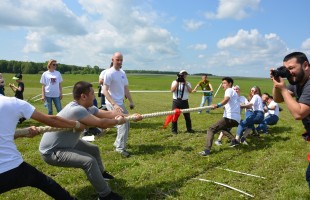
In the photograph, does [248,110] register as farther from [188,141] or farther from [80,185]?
[80,185]

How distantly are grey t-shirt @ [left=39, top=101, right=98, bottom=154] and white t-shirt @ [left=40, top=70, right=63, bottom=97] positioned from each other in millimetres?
6298

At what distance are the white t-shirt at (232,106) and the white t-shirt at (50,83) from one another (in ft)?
20.2

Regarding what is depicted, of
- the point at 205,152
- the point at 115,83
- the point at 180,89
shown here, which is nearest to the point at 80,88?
the point at 115,83

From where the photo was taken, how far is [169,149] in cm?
834

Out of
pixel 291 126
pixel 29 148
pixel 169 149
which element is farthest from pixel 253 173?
pixel 291 126

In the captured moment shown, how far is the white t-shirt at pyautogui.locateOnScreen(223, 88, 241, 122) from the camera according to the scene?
8281mm

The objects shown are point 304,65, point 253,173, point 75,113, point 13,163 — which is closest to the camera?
point 13,163

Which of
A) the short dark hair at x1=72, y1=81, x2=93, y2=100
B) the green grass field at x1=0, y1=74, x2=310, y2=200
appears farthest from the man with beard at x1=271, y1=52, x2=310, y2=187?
the short dark hair at x1=72, y1=81, x2=93, y2=100

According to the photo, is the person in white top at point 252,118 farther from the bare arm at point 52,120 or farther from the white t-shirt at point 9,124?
the white t-shirt at point 9,124

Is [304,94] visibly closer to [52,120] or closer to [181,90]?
[52,120]

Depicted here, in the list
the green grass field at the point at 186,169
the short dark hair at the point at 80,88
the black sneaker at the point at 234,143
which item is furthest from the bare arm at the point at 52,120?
the black sneaker at the point at 234,143

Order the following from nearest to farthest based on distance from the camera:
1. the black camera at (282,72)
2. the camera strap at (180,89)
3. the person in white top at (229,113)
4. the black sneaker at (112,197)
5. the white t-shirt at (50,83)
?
the black camera at (282,72)
the black sneaker at (112,197)
the person in white top at (229,113)
the camera strap at (180,89)
the white t-shirt at (50,83)

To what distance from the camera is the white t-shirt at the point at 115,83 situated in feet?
25.4

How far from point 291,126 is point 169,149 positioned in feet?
20.7
